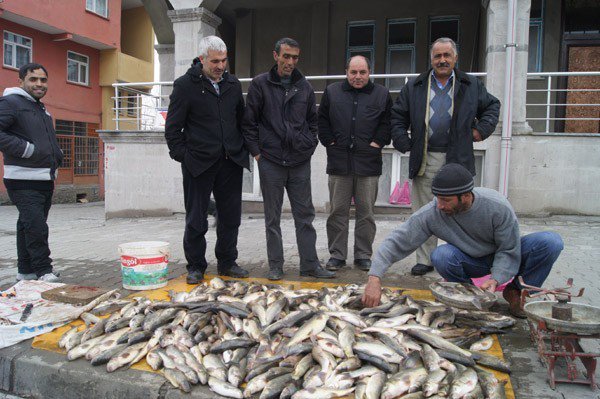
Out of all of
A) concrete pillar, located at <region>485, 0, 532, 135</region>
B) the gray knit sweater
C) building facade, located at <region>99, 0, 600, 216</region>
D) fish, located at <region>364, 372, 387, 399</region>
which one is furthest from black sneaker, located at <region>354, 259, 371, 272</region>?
concrete pillar, located at <region>485, 0, 532, 135</region>

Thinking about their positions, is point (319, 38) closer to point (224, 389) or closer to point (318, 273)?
point (318, 273)

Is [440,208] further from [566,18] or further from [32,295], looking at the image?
[566,18]

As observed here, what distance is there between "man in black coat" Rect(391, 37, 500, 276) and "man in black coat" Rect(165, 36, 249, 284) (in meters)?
1.78

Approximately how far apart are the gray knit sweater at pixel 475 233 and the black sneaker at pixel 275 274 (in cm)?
168

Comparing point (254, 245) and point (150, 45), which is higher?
point (150, 45)

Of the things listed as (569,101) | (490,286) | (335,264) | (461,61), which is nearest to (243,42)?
(461,61)

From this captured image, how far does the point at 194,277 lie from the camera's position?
5148 millimetres

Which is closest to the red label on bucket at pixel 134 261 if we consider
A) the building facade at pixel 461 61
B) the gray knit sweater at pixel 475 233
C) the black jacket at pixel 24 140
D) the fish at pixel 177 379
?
the black jacket at pixel 24 140

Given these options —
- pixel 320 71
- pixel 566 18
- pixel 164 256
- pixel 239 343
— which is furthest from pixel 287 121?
pixel 566 18

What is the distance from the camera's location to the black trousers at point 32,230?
5.08 meters

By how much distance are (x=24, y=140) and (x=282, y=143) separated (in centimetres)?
269

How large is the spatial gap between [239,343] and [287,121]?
2.57 m

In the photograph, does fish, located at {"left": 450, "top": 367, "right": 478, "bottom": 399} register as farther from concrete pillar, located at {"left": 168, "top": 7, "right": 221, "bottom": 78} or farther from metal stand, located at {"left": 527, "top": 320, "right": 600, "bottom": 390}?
concrete pillar, located at {"left": 168, "top": 7, "right": 221, "bottom": 78}

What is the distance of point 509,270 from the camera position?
3732mm
